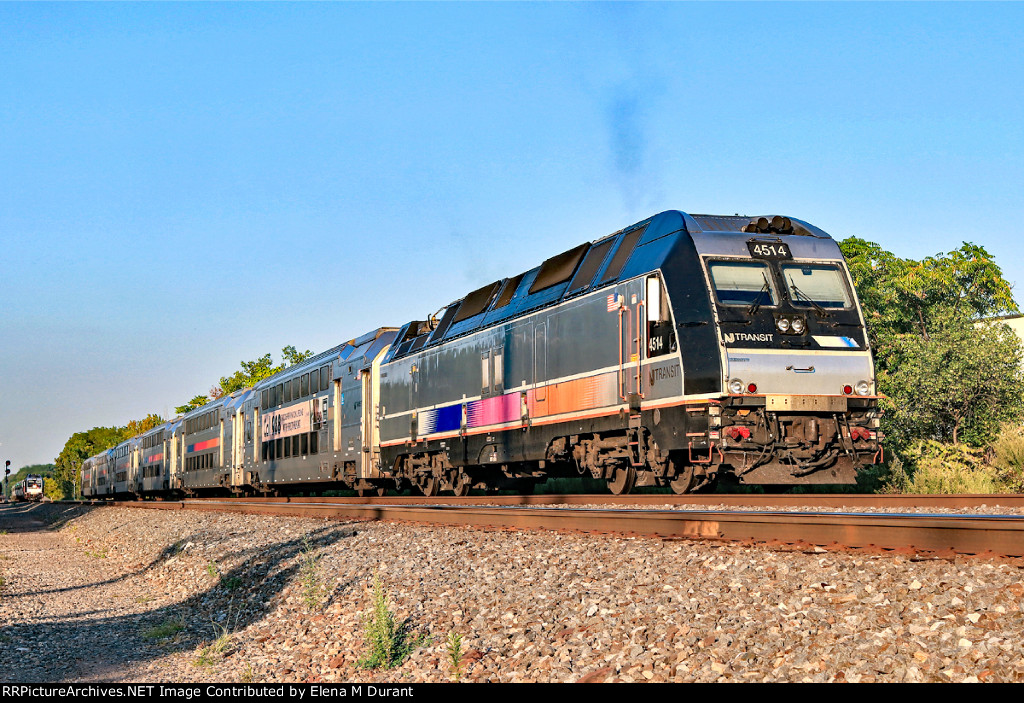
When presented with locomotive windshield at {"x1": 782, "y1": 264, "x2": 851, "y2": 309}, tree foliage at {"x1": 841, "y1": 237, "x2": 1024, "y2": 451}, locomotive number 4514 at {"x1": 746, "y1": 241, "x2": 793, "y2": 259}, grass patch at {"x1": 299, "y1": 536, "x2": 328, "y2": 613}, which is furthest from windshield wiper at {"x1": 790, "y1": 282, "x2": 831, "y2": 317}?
tree foliage at {"x1": 841, "y1": 237, "x2": 1024, "y2": 451}

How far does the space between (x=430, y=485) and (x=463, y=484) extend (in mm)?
1862

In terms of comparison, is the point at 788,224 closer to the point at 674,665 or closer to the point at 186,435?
the point at 674,665

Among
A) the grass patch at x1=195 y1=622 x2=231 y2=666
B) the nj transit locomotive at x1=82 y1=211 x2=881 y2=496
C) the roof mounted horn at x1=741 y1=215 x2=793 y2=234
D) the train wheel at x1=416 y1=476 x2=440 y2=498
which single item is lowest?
the grass patch at x1=195 y1=622 x2=231 y2=666

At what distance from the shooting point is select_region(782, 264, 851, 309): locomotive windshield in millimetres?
13367

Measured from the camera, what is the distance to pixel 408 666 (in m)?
7.01

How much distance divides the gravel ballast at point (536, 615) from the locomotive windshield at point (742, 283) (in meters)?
4.55

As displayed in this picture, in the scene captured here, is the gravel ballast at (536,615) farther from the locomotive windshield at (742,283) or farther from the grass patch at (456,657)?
the locomotive windshield at (742,283)

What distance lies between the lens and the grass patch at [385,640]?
7.17m

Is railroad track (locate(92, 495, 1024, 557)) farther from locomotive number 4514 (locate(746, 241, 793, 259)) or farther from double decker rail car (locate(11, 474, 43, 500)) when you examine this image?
double decker rail car (locate(11, 474, 43, 500))

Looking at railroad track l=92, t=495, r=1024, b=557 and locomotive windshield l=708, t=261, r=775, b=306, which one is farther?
locomotive windshield l=708, t=261, r=775, b=306

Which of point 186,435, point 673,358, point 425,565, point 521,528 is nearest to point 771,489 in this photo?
point 673,358

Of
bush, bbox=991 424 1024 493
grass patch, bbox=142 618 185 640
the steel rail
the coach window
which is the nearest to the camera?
grass patch, bbox=142 618 185 640

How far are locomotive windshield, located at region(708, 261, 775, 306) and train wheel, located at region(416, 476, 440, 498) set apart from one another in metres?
10.1

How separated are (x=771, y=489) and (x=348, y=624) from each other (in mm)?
14036
